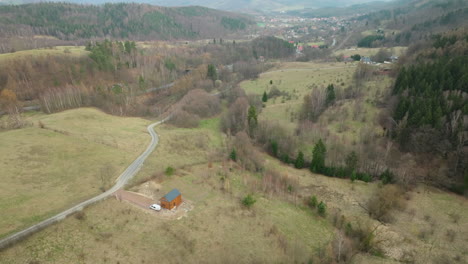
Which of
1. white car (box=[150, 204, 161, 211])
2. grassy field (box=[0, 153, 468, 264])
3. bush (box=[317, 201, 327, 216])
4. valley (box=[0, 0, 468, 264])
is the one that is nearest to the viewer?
grassy field (box=[0, 153, 468, 264])

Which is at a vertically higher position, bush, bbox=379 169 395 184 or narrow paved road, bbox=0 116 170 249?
narrow paved road, bbox=0 116 170 249

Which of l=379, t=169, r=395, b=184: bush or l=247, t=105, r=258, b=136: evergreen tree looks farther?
l=247, t=105, r=258, b=136: evergreen tree

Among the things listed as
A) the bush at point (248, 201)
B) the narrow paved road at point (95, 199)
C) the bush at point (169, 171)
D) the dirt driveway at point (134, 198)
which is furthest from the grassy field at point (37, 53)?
the bush at point (248, 201)

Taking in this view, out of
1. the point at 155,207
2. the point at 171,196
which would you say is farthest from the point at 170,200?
the point at 155,207

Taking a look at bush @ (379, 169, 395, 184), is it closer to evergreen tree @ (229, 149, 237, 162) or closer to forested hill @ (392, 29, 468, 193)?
forested hill @ (392, 29, 468, 193)

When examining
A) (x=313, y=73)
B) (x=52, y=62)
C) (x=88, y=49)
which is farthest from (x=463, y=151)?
(x=88, y=49)

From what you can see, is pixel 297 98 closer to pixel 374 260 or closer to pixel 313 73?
pixel 313 73

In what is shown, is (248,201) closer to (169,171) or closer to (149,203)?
(149,203)

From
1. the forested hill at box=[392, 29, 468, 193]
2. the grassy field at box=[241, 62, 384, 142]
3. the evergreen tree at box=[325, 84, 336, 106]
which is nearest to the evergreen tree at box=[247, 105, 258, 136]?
the grassy field at box=[241, 62, 384, 142]
